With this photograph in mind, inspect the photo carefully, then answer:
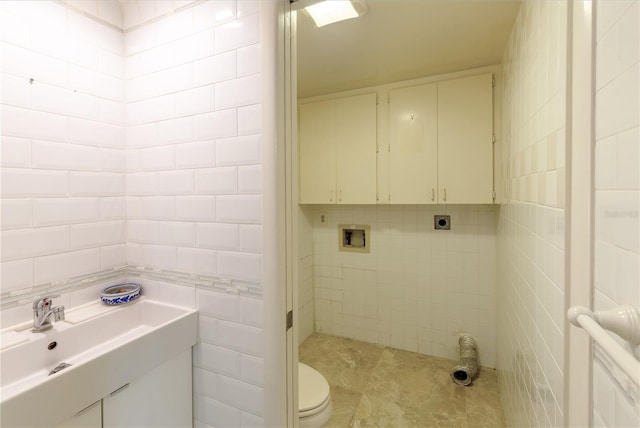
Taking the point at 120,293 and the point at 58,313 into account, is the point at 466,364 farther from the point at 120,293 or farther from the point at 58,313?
the point at 58,313

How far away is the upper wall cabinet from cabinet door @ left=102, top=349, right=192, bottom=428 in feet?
5.64

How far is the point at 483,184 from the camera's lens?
6.73ft

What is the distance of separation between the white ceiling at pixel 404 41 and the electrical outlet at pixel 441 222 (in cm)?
112

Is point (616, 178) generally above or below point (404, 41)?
below

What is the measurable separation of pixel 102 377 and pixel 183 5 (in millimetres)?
1375

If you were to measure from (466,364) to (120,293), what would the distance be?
2279 millimetres

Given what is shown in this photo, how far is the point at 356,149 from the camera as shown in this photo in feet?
8.04

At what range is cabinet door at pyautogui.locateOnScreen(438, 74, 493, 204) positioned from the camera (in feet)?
6.64

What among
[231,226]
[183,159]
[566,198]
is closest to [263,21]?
[183,159]

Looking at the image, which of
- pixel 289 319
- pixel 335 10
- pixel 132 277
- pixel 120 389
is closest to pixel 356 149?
pixel 335 10

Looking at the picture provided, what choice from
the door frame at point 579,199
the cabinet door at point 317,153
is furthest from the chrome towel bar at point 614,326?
the cabinet door at point 317,153

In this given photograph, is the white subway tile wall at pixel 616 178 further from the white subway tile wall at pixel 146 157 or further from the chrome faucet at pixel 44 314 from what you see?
the chrome faucet at pixel 44 314

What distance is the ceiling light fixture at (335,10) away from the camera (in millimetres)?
1295

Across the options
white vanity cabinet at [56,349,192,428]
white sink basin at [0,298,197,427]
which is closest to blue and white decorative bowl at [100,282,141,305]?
white sink basin at [0,298,197,427]
